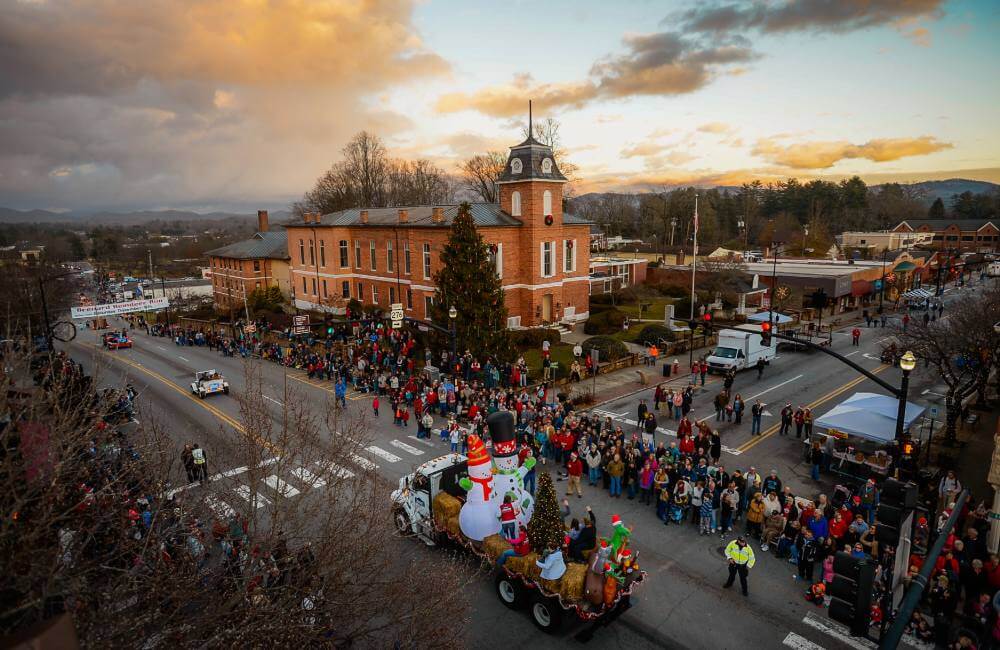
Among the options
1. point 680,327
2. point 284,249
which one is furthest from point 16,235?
point 680,327

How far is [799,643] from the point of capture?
1087cm

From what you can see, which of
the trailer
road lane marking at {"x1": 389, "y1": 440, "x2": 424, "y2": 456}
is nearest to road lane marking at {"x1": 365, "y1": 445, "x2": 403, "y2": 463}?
road lane marking at {"x1": 389, "y1": 440, "x2": 424, "y2": 456}

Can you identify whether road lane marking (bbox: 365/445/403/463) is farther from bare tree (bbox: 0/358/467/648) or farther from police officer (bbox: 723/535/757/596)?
police officer (bbox: 723/535/757/596)

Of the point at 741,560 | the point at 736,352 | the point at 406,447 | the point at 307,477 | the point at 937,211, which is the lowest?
the point at 406,447

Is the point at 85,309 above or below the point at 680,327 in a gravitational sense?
above

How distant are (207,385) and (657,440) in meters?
22.8

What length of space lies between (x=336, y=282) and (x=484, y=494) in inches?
1633

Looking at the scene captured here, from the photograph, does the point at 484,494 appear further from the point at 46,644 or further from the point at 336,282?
the point at 336,282

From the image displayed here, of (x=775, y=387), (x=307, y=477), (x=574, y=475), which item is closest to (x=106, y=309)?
(x=307, y=477)

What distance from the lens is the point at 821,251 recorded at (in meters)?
91.9

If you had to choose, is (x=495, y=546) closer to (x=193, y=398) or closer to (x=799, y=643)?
(x=799, y=643)

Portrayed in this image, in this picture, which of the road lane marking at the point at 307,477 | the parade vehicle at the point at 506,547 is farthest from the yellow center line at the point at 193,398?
the parade vehicle at the point at 506,547

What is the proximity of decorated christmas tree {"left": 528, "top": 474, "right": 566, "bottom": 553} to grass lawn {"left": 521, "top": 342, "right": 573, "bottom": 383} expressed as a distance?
731 inches

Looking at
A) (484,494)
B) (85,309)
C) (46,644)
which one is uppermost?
(46,644)
